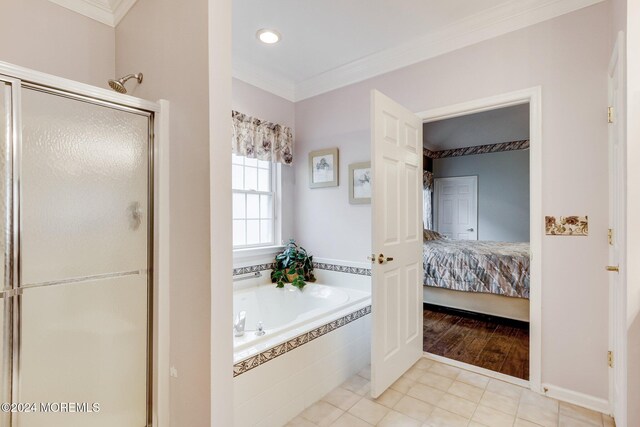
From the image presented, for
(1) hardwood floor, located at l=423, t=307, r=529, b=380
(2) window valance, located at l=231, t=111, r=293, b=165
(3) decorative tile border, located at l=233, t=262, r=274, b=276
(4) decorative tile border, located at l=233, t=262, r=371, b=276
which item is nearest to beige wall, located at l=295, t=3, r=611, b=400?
(1) hardwood floor, located at l=423, t=307, r=529, b=380

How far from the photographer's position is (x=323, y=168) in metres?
3.26

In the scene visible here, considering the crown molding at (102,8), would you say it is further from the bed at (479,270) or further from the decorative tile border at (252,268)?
the bed at (479,270)

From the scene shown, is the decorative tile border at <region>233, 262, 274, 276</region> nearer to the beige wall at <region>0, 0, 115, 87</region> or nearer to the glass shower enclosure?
the glass shower enclosure

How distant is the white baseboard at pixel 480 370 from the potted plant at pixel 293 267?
1.33m

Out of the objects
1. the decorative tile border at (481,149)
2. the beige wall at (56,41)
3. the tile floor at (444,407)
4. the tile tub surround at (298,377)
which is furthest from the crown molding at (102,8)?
the decorative tile border at (481,149)

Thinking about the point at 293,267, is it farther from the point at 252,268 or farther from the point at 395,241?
the point at 395,241

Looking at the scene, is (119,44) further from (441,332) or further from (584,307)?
(441,332)

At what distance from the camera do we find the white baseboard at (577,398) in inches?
73.4

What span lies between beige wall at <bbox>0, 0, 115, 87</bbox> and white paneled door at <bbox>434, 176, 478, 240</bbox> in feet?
20.6

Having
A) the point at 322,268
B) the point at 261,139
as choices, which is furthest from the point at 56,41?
the point at 322,268

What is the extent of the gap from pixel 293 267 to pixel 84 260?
1991 millimetres

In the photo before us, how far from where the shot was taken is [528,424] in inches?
69.7

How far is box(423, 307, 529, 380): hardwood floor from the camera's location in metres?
2.50

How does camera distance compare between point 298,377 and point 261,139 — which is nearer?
point 298,377
